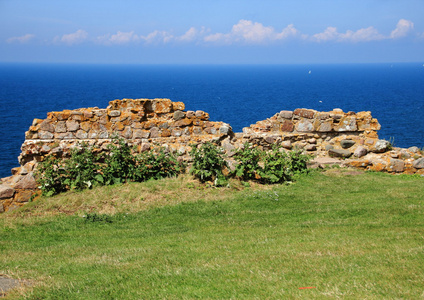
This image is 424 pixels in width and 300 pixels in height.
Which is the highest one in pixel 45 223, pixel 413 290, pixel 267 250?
pixel 413 290

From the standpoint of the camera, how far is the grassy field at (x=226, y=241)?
5680 millimetres

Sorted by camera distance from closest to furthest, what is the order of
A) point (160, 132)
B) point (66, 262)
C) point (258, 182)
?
point (66, 262), point (258, 182), point (160, 132)

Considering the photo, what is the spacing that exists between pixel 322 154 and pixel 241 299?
35.1 feet

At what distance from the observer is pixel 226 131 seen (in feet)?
46.9

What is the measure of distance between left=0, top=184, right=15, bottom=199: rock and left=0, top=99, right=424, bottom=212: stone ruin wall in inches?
24.0

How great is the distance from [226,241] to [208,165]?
4182 mm

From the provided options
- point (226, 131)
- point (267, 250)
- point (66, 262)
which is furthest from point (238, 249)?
point (226, 131)

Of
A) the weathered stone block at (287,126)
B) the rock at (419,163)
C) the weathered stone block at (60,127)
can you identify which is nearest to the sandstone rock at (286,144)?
the weathered stone block at (287,126)

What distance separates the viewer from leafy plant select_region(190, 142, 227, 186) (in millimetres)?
11828

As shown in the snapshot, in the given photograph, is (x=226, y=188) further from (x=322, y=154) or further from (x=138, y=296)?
(x=138, y=296)

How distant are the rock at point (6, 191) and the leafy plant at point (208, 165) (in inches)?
196

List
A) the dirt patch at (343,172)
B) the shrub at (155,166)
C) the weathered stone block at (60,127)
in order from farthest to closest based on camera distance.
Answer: the weathered stone block at (60,127), the dirt patch at (343,172), the shrub at (155,166)

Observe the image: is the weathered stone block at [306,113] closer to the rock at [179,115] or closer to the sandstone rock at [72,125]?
the rock at [179,115]

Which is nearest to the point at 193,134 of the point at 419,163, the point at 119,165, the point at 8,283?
the point at 119,165
